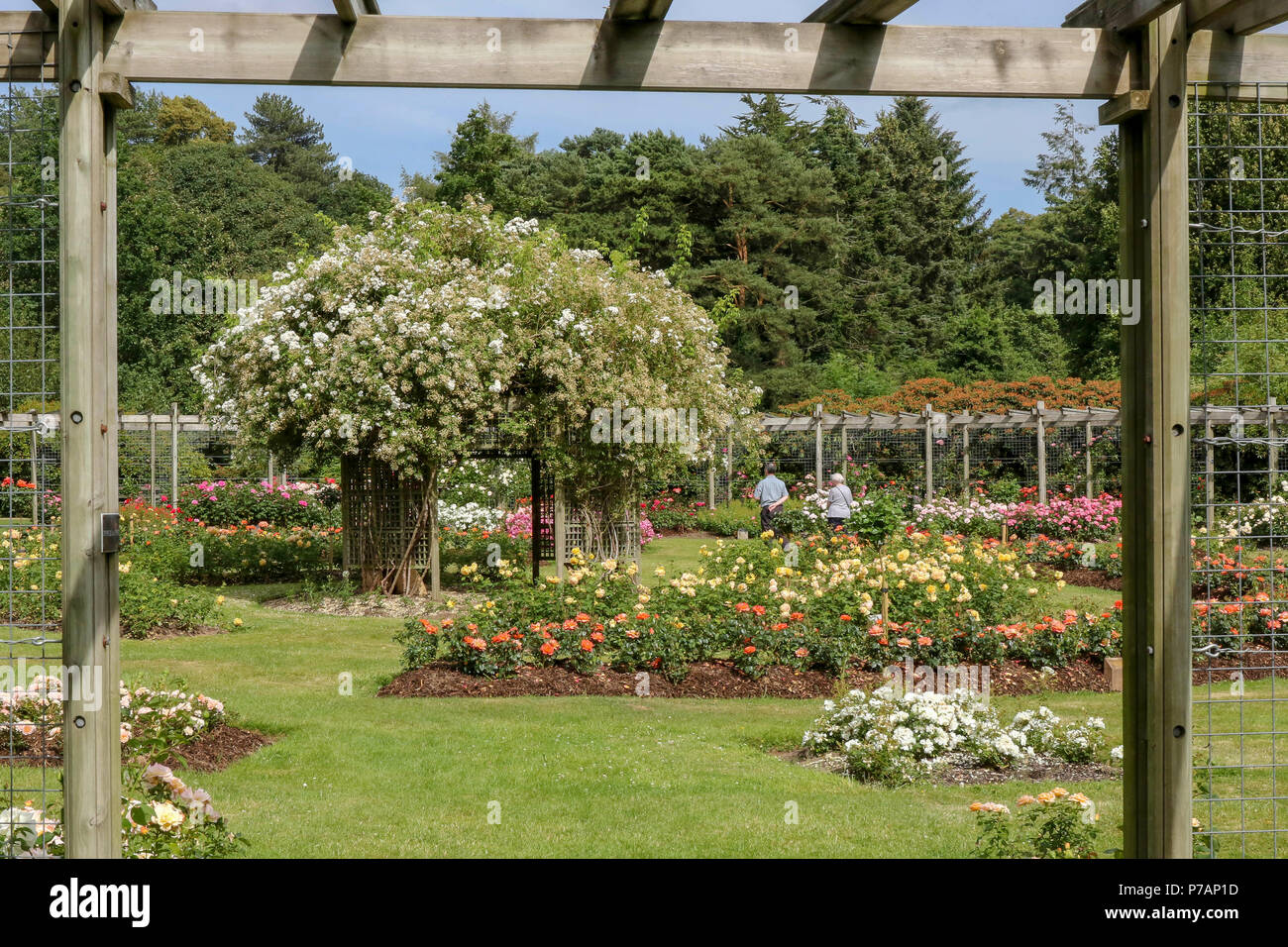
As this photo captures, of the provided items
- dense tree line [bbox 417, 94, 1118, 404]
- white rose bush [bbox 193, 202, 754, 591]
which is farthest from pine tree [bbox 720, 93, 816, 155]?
white rose bush [bbox 193, 202, 754, 591]

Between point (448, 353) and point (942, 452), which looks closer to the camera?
point (448, 353)

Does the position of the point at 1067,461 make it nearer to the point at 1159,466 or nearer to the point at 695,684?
the point at 695,684

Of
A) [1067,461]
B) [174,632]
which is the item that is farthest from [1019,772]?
[1067,461]

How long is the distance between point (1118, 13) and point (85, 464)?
3.27 meters

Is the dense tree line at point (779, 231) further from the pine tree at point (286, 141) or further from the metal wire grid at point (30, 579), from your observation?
the metal wire grid at point (30, 579)

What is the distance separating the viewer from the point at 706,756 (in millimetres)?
6277

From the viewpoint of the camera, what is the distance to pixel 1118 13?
10.9 feet

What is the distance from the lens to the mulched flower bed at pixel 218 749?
6.00 metres

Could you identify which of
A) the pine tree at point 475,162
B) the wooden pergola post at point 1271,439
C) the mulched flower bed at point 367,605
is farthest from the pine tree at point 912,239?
the mulched flower bed at point 367,605

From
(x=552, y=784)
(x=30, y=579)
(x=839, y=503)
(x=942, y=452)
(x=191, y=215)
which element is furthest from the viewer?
(x=191, y=215)

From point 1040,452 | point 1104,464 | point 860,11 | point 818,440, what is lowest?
point 1104,464

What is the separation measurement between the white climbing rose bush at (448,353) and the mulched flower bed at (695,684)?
3538 mm

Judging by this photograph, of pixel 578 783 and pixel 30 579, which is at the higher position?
pixel 30 579
